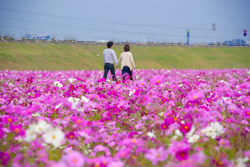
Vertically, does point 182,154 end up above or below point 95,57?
below

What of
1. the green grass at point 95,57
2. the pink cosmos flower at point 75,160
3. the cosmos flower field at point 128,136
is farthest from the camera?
the green grass at point 95,57

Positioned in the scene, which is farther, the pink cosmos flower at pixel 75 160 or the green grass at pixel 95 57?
the green grass at pixel 95 57

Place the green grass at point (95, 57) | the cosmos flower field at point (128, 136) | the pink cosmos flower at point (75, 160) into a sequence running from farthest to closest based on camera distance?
the green grass at point (95, 57), the cosmos flower field at point (128, 136), the pink cosmos flower at point (75, 160)

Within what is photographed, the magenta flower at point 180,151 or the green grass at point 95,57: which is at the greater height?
the green grass at point 95,57

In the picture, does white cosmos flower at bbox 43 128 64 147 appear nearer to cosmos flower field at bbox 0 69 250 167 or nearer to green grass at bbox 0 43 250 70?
cosmos flower field at bbox 0 69 250 167

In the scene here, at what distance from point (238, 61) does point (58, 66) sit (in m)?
34.4

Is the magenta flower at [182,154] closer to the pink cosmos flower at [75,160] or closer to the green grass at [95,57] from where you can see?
the pink cosmos flower at [75,160]

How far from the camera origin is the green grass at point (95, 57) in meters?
24.4

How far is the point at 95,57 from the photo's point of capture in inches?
1245

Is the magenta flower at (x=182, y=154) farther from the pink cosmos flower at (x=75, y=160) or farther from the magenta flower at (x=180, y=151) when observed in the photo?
the pink cosmos flower at (x=75, y=160)

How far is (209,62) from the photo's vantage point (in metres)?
40.7

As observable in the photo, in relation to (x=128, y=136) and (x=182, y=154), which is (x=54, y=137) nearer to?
(x=128, y=136)

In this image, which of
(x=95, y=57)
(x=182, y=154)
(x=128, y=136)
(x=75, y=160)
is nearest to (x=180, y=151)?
(x=182, y=154)

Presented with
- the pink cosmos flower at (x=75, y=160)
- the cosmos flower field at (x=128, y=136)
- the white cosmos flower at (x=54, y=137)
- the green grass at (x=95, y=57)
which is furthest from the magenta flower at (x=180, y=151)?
the green grass at (x=95, y=57)
